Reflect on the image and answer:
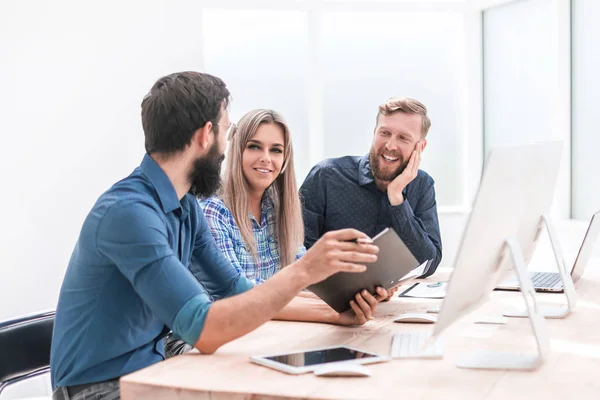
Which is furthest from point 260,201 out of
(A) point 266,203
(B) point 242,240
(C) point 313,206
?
(C) point 313,206

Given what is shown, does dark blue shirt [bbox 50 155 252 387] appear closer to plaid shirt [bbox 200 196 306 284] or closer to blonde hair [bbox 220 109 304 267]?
plaid shirt [bbox 200 196 306 284]

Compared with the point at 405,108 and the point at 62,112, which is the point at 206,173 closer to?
the point at 405,108

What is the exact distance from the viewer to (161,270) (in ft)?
5.23

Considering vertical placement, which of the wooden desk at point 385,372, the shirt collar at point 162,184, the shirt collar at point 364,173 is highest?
the shirt collar at point 162,184

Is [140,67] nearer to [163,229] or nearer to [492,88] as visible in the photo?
[492,88]

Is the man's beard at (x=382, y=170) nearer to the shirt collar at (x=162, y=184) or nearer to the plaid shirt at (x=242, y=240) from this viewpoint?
the plaid shirt at (x=242, y=240)

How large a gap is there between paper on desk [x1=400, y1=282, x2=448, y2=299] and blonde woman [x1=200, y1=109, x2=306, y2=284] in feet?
1.62

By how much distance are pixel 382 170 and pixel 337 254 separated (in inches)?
64.3

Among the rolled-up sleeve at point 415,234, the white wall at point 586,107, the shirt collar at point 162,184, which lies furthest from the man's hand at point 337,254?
the white wall at point 586,107

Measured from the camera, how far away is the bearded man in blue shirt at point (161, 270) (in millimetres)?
1600

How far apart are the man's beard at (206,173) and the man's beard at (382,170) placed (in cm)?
134

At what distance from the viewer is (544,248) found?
4.44m

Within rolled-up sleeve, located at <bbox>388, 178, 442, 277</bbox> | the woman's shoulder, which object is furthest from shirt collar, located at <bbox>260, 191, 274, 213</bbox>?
rolled-up sleeve, located at <bbox>388, 178, 442, 277</bbox>

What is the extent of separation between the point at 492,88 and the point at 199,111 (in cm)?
396
